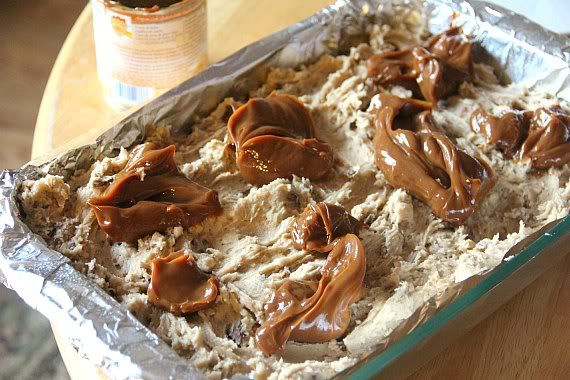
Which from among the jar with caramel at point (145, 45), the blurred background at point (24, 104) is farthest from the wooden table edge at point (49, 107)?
the blurred background at point (24, 104)

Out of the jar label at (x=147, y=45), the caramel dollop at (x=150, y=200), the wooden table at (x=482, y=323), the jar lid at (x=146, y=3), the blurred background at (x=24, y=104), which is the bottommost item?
the blurred background at (x=24, y=104)

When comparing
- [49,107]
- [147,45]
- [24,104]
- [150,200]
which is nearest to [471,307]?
[150,200]

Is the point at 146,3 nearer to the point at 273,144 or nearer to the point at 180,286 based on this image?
the point at 273,144

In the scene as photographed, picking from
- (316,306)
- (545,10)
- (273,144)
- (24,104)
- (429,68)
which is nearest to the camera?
(316,306)

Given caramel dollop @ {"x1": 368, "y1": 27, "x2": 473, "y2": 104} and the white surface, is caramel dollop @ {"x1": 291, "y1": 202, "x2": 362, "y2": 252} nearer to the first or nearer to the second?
caramel dollop @ {"x1": 368, "y1": 27, "x2": 473, "y2": 104}

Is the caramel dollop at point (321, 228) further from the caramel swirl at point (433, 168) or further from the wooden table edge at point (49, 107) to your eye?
the wooden table edge at point (49, 107)

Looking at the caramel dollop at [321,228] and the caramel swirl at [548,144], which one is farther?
the caramel swirl at [548,144]
